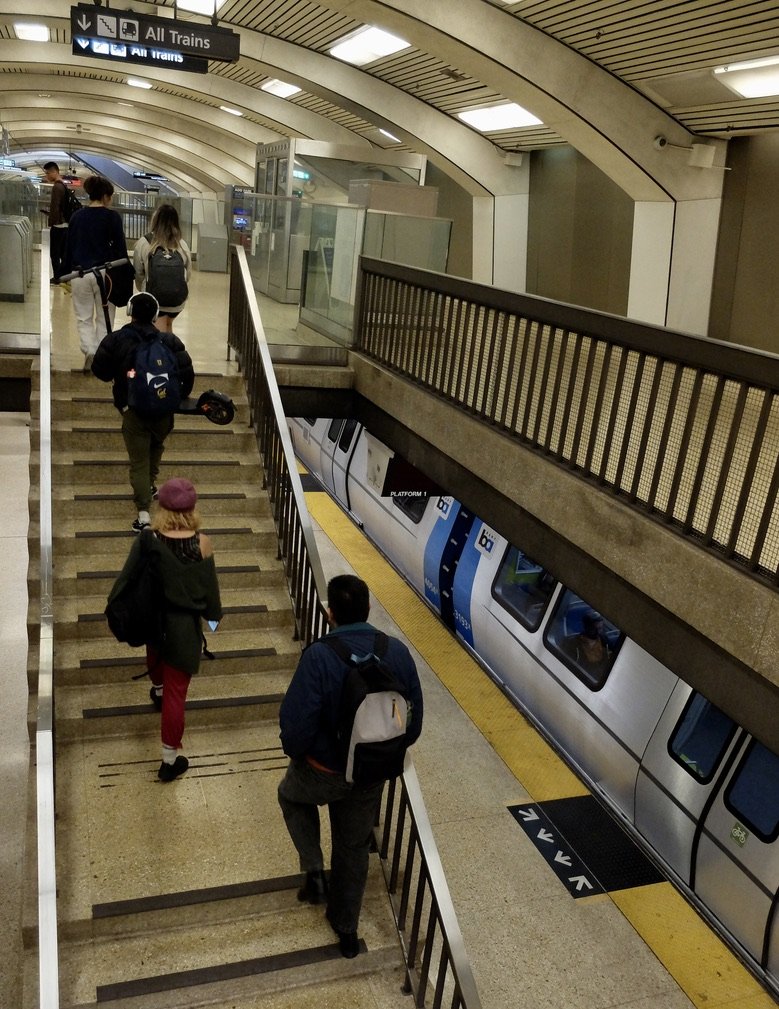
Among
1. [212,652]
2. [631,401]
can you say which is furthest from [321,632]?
[631,401]

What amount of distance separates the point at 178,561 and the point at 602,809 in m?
4.52

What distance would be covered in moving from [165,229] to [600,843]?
18.1 feet

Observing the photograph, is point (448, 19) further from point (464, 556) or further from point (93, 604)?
point (93, 604)

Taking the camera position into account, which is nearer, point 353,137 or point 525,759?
point 525,759

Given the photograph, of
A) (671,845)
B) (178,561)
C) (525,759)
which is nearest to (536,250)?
(525,759)

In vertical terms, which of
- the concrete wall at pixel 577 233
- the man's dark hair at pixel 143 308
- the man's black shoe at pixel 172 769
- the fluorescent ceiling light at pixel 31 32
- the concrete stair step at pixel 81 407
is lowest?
the man's black shoe at pixel 172 769

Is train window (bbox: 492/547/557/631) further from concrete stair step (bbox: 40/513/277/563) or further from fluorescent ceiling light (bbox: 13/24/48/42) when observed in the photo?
fluorescent ceiling light (bbox: 13/24/48/42)

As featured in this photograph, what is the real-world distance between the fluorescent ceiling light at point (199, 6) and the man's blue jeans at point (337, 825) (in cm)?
1323

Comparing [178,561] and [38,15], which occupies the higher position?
[38,15]

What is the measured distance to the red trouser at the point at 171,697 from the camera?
177 inches

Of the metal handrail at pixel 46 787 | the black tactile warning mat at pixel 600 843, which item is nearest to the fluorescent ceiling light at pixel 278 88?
the metal handrail at pixel 46 787

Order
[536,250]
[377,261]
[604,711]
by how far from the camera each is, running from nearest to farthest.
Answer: [604,711], [377,261], [536,250]

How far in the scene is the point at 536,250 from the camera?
655 inches

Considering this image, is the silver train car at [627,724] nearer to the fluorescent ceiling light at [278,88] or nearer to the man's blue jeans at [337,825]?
the man's blue jeans at [337,825]
